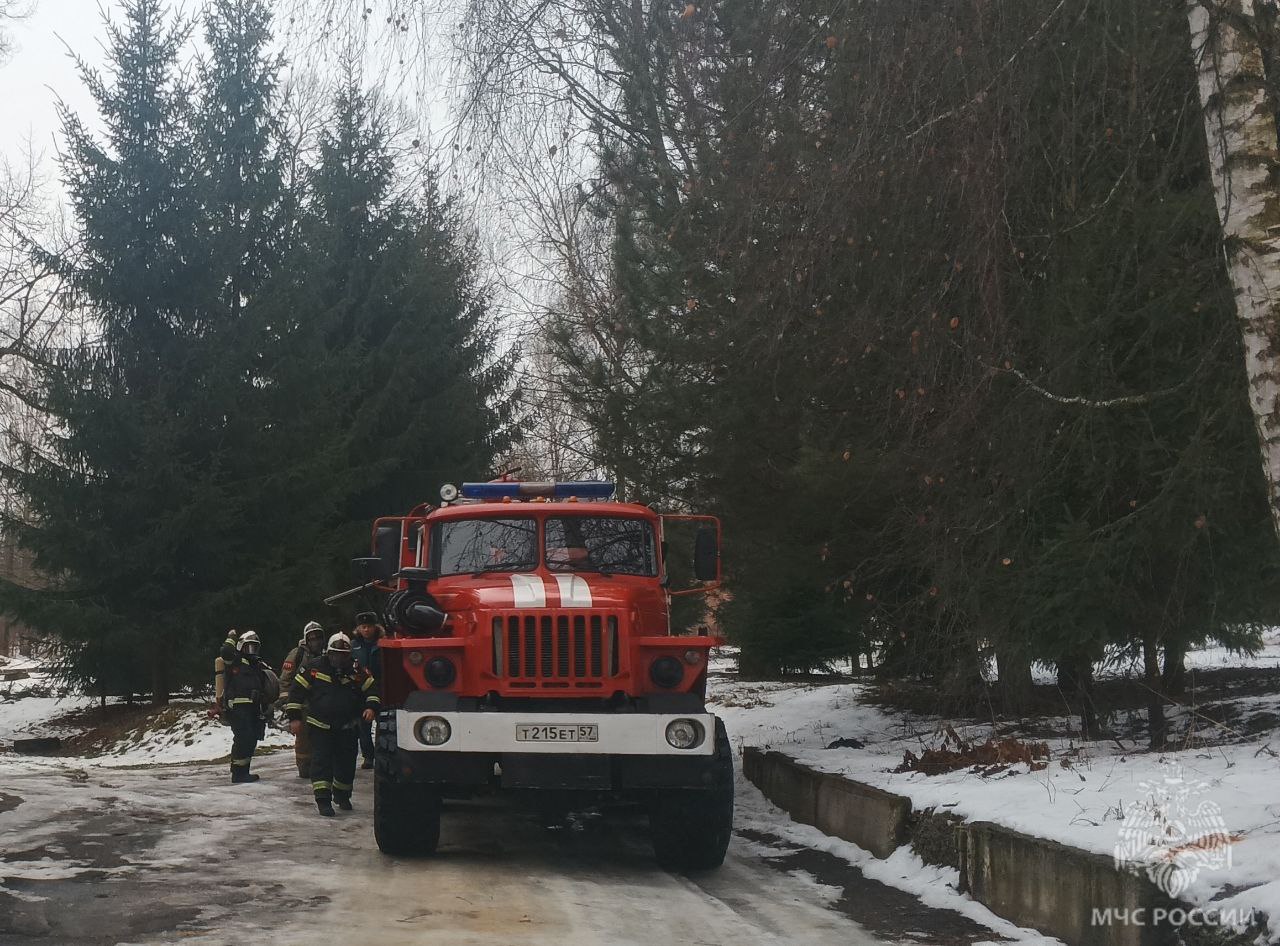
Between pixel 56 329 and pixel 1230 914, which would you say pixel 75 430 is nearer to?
pixel 56 329

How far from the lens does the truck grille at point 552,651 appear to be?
369 inches

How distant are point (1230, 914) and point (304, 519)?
19041 millimetres

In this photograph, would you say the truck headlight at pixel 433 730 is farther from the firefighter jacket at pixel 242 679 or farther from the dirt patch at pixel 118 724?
the dirt patch at pixel 118 724

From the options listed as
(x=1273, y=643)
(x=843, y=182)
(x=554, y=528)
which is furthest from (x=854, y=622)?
(x=1273, y=643)

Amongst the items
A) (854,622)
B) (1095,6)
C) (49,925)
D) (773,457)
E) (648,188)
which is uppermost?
(648,188)

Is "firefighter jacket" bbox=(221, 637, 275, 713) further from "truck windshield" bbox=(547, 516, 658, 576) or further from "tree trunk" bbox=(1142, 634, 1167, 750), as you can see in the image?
"tree trunk" bbox=(1142, 634, 1167, 750)

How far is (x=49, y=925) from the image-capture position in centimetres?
691

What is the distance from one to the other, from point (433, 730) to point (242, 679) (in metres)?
6.14

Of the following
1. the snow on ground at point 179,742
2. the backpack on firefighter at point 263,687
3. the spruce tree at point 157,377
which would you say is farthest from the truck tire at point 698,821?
the spruce tree at point 157,377

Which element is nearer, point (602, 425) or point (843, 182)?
point (843, 182)

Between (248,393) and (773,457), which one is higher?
(248,393)

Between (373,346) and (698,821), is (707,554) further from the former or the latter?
(373,346)

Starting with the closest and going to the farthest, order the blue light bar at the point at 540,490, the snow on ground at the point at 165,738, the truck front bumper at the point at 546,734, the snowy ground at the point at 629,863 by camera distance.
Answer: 1. the snowy ground at the point at 629,863
2. the truck front bumper at the point at 546,734
3. the blue light bar at the point at 540,490
4. the snow on ground at the point at 165,738

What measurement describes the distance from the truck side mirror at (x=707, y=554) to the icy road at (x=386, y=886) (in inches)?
86.1
